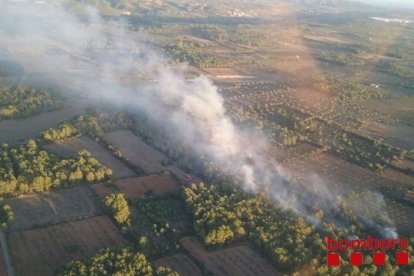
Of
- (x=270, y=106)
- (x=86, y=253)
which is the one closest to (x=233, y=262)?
(x=86, y=253)

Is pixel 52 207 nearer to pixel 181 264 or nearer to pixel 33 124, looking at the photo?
pixel 181 264

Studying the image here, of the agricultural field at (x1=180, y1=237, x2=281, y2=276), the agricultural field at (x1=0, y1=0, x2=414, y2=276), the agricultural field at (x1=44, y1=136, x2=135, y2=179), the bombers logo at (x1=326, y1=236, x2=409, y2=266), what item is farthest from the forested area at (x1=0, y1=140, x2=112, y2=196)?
the bombers logo at (x1=326, y1=236, x2=409, y2=266)

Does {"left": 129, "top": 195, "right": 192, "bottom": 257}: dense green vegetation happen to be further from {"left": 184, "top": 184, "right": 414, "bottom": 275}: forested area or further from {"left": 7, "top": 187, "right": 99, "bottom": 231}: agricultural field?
{"left": 7, "top": 187, "right": 99, "bottom": 231}: agricultural field

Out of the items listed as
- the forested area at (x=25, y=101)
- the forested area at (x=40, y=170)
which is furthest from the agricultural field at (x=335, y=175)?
the forested area at (x=25, y=101)

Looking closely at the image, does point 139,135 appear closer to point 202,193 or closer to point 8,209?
point 202,193

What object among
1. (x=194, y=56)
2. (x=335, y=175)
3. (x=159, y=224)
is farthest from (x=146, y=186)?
(x=194, y=56)
